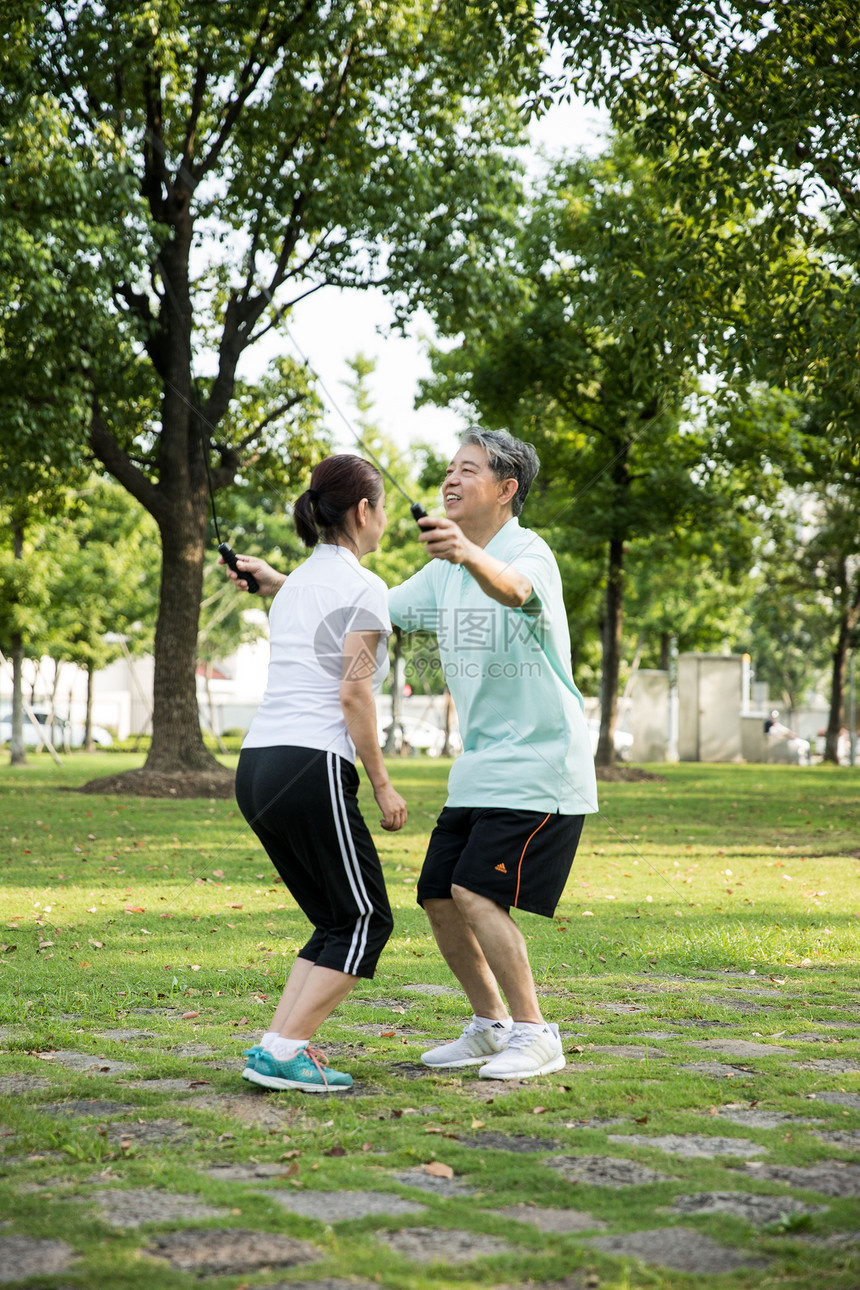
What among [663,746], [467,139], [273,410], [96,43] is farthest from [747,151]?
[663,746]

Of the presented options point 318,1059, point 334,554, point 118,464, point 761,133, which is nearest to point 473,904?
point 318,1059

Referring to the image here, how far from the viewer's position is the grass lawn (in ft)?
8.16

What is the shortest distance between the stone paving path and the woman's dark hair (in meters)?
1.80

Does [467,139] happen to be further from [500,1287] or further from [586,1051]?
[500,1287]

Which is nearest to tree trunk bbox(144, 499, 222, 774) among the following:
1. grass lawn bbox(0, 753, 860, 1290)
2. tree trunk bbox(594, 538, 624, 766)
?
grass lawn bbox(0, 753, 860, 1290)

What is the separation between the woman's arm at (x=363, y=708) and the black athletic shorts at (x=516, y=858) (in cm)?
30

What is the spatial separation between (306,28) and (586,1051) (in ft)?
50.8

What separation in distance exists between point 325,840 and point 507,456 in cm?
147

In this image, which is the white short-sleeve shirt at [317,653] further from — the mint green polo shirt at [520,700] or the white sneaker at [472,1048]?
the white sneaker at [472,1048]

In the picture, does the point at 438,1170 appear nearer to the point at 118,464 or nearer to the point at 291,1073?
the point at 291,1073

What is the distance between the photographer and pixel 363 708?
3684mm

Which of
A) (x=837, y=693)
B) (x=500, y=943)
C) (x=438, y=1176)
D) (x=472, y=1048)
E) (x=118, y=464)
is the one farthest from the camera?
(x=837, y=693)

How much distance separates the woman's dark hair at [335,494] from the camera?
3.87 m

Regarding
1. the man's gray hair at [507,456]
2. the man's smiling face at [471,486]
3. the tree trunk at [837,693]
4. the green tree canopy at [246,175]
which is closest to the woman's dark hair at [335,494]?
the man's smiling face at [471,486]
